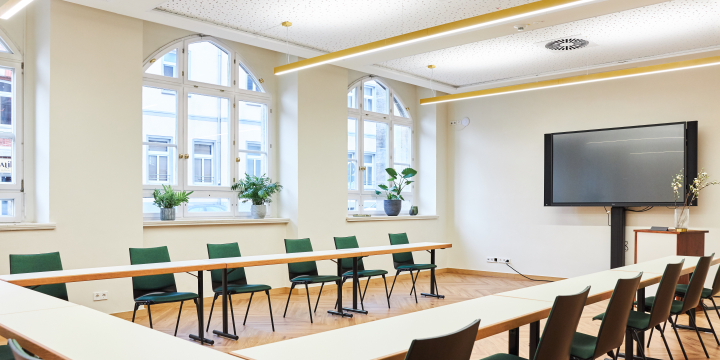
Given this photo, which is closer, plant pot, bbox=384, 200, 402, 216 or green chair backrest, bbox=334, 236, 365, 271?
green chair backrest, bbox=334, 236, 365, 271

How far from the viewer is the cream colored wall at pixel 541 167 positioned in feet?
25.2

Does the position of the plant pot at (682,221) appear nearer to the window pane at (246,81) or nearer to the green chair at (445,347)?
the green chair at (445,347)

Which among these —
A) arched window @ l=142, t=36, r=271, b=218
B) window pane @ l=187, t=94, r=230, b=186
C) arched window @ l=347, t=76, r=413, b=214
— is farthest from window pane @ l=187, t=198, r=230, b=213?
arched window @ l=347, t=76, r=413, b=214

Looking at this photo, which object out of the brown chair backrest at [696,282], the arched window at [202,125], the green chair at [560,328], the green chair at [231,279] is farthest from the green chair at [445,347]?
the arched window at [202,125]

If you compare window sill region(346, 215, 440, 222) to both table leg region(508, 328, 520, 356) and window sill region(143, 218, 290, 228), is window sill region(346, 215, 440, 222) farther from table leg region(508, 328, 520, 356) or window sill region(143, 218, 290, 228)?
table leg region(508, 328, 520, 356)

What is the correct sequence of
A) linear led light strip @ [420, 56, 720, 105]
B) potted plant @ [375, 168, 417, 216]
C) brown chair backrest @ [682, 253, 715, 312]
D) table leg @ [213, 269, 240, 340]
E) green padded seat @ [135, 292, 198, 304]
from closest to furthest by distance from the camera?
brown chair backrest @ [682, 253, 715, 312]
green padded seat @ [135, 292, 198, 304]
table leg @ [213, 269, 240, 340]
linear led light strip @ [420, 56, 720, 105]
potted plant @ [375, 168, 417, 216]

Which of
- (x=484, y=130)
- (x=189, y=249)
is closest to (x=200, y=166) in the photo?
(x=189, y=249)

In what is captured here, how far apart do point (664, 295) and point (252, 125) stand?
563cm

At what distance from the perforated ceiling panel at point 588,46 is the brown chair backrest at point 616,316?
11.6 ft

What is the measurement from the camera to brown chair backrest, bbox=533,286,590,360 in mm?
2592

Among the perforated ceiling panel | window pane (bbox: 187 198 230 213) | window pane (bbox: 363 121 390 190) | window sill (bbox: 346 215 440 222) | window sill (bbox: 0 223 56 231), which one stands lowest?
window sill (bbox: 346 215 440 222)

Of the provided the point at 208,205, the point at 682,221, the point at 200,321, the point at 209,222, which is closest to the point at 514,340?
the point at 200,321

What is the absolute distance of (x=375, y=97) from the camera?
380 inches

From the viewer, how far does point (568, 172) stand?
8594mm
